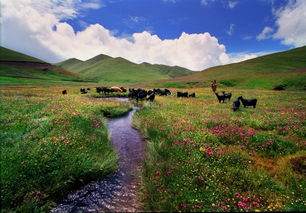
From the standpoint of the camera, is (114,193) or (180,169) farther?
(180,169)

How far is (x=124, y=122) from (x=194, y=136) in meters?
9.99

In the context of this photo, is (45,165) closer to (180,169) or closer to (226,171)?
(180,169)

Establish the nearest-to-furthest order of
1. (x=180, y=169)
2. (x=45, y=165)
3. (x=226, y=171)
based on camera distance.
Answer: (x=45, y=165)
(x=226, y=171)
(x=180, y=169)

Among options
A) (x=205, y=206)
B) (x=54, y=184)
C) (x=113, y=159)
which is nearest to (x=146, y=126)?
(x=113, y=159)

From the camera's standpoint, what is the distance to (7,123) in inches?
484

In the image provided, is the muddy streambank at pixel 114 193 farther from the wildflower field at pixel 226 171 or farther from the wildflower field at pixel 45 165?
the wildflower field at pixel 226 171

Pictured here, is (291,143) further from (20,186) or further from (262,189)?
(20,186)

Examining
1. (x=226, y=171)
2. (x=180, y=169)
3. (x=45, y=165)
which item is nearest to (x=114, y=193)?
(x=180, y=169)

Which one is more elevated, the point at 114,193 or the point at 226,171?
the point at 226,171

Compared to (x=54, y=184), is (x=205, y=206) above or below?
above

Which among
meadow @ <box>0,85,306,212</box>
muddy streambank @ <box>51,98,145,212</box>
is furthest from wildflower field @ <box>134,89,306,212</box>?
muddy streambank @ <box>51,98,145,212</box>

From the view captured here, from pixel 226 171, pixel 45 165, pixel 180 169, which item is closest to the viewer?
pixel 45 165

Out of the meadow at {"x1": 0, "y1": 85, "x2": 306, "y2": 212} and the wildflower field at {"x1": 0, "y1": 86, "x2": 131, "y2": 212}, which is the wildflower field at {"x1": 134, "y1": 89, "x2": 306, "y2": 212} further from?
the wildflower field at {"x1": 0, "y1": 86, "x2": 131, "y2": 212}

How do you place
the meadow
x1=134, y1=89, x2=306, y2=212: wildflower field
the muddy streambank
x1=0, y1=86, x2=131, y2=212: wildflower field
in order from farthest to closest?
the muddy streambank
x1=0, y1=86, x2=131, y2=212: wildflower field
the meadow
x1=134, y1=89, x2=306, y2=212: wildflower field
